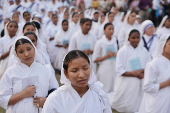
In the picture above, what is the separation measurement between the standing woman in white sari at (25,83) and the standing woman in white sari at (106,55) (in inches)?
115

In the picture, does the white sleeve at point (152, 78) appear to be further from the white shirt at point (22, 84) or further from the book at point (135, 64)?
the white shirt at point (22, 84)

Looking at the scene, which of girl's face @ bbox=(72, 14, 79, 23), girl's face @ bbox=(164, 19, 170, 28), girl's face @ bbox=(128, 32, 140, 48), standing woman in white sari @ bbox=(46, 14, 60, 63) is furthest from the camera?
girl's face @ bbox=(72, 14, 79, 23)

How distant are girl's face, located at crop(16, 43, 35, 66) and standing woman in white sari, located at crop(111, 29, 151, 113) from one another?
2217 millimetres

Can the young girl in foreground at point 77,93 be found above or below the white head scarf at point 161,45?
below

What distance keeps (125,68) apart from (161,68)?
1.37 m

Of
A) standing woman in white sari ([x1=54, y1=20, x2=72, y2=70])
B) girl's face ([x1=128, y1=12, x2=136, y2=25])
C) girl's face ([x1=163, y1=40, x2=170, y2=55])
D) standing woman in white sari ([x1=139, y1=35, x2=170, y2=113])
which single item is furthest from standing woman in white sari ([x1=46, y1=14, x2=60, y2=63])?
girl's face ([x1=163, y1=40, x2=170, y2=55])

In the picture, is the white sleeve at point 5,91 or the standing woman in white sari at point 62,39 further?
the standing woman in white sari at point 62,39

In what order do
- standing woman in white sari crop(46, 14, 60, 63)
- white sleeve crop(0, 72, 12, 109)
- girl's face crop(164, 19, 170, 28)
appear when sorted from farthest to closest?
1. standing woman in white sari crop(46, 14, 60, 63)
2. girl's face crop(164, 19, 170, 28)
3. white sleeve crop(0, 72, 12, 109)

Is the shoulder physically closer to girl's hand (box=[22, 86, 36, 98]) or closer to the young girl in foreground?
the young girl in foreground

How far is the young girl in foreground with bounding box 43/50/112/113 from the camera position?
2139mm

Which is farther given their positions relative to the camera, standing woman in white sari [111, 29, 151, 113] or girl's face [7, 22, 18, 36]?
girl's face [7, 22, 18, 36]

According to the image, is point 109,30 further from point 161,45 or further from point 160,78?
point 160,78

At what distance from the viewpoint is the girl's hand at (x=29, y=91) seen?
2871 mm

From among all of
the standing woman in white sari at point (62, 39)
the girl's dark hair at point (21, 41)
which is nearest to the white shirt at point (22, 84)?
the girl's dark hair at point (21, 41)
